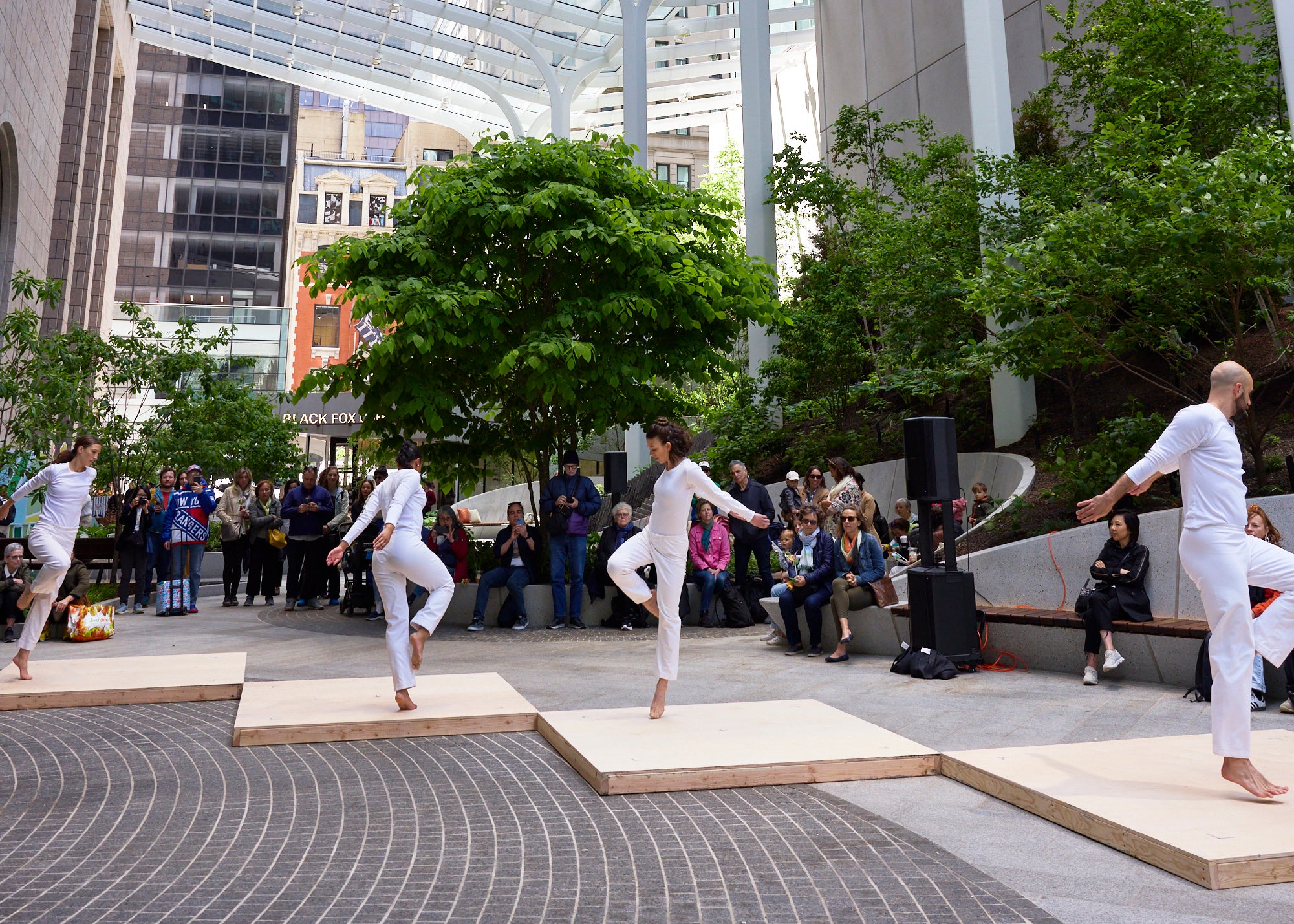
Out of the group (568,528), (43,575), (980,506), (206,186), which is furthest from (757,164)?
(206,186)

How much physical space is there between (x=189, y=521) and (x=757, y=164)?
1412 centimetres

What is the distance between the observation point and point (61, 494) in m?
8.74

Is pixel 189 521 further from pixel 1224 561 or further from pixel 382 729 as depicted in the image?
pixel 1224 561

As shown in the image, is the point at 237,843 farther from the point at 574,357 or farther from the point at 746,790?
the point at 574,357

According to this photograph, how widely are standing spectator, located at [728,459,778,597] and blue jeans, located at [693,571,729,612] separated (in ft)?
1.14

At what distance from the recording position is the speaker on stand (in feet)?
29.9

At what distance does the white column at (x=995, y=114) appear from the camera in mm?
16594

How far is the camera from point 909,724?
6.98 m

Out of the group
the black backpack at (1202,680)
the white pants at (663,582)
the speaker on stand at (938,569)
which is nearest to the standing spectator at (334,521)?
the speaker on stand at (938,569)

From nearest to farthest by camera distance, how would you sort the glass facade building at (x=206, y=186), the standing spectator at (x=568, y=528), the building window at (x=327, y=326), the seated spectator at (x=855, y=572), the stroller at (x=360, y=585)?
1. the seated spectator at (x=855, y=572)
2. the standing spectator at (x=568, y=528)
3. the stroller at (x=360, y=585)
4. the building window at (x=327, y=326)
5. the glass facade building at (x=206, y=186)

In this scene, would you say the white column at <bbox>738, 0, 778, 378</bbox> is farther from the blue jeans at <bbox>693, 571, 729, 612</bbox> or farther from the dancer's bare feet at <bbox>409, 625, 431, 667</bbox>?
the dancer's bare feet at <bbox>409, 625, 431, 667</bbox>

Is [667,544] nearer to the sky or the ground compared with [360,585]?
nearer to the sky

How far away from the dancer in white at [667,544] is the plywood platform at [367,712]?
106cm

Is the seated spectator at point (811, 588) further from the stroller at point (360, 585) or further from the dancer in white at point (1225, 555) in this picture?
the stroller at point (360, 585)
